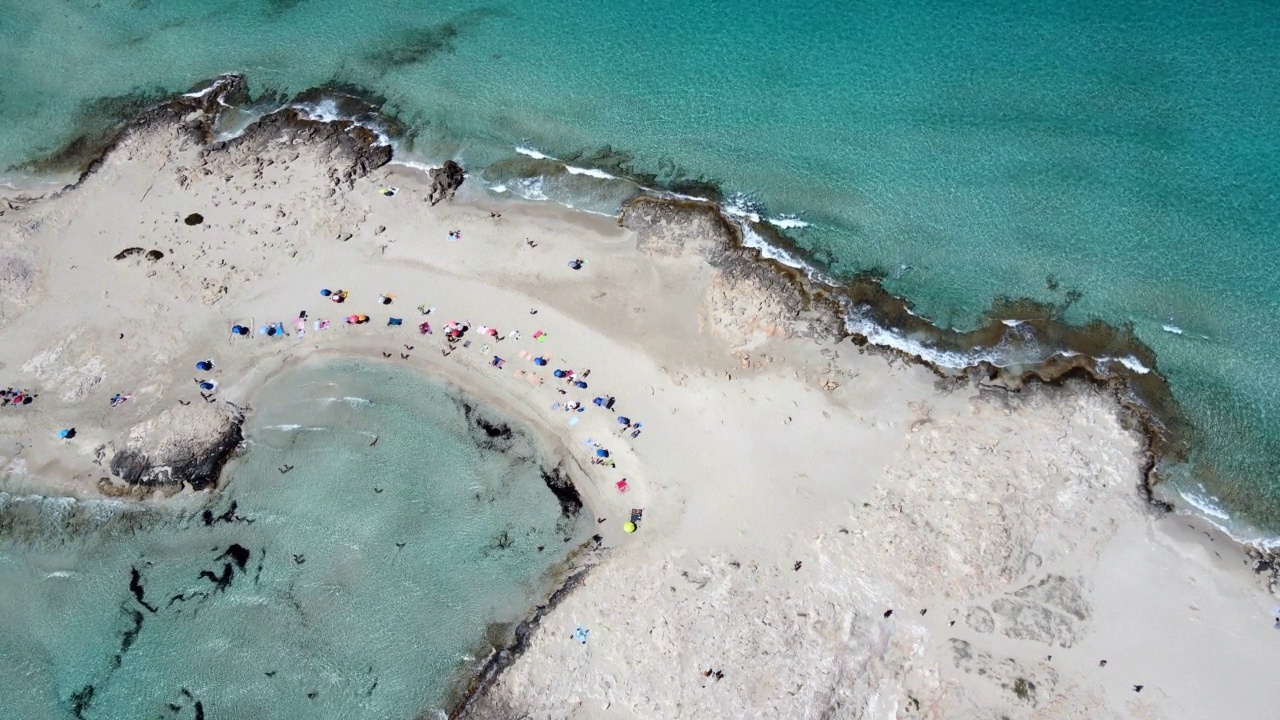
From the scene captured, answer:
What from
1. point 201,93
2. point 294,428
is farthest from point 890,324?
point 201,93

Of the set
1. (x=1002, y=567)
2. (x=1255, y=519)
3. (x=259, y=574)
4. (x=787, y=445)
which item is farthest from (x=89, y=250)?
(x=1255, y=519)

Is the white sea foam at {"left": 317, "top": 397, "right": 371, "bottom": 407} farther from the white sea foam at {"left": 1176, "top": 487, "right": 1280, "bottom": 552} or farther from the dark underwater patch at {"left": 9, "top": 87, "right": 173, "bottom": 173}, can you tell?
the white sea foam at {"left": 1176, "top": 487, "right": 1280, "bottom": 552}

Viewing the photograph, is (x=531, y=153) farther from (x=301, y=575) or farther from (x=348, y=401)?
(x=301, y=575)

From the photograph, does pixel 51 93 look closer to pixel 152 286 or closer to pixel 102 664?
pixel 152 286

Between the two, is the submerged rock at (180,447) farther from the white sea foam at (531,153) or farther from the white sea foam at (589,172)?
the white sea foam at (589,172)

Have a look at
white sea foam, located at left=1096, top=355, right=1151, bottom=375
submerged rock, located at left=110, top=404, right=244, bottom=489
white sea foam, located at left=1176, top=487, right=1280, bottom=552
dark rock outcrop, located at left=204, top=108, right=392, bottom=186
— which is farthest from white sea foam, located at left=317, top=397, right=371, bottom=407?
white sea foam, located at left=1176, top=487, right=1280, bottom=552

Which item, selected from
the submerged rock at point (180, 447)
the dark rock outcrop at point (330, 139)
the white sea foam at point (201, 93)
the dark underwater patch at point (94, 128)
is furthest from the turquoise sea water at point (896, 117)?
the submerged rock at point (180, 447)
